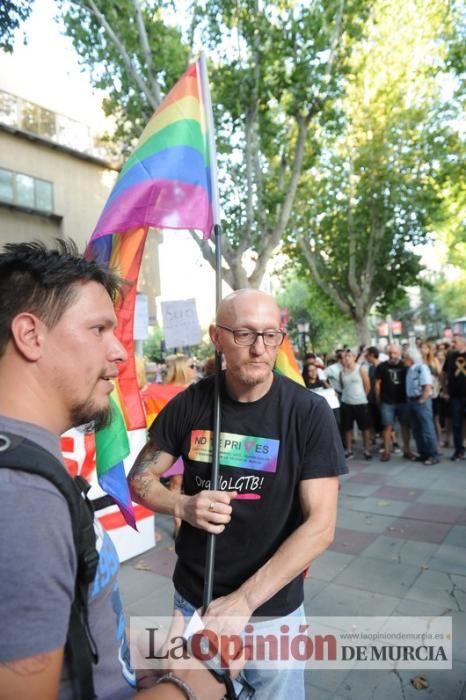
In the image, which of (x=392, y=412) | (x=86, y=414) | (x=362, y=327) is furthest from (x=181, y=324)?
(x=362, y=327)

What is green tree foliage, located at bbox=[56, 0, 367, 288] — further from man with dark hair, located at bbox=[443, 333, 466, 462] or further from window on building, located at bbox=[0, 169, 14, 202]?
window on building, located at bbox=[0, 169, 14, 202]

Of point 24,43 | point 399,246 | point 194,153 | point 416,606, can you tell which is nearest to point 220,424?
point 194,153

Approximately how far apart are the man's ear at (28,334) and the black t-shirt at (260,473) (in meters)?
0.94

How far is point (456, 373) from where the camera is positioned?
814cm

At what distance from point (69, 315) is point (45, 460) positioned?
36 cm

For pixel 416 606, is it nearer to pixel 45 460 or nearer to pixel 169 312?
pixel 45 460

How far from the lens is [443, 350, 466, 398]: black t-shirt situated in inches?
316

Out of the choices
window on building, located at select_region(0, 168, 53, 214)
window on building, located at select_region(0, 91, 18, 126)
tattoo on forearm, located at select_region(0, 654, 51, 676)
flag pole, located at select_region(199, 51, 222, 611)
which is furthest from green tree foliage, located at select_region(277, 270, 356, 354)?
tattoo on forearm, located at select_region(0, 654, 51, 676)

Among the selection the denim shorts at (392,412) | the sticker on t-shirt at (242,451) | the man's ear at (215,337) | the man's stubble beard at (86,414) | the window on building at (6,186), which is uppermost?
the window on building at (6,186)

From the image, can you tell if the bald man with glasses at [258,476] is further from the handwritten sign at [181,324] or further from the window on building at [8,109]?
the window on building at [8,109]

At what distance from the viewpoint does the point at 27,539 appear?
0.82 m

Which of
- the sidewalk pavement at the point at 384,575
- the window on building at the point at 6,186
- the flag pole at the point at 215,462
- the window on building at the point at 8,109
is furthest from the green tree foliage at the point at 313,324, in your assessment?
the flag pole at the point at 215,462

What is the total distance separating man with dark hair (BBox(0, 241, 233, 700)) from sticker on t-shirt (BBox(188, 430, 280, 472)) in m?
0.67

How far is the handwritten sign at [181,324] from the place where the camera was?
20.5 feet
